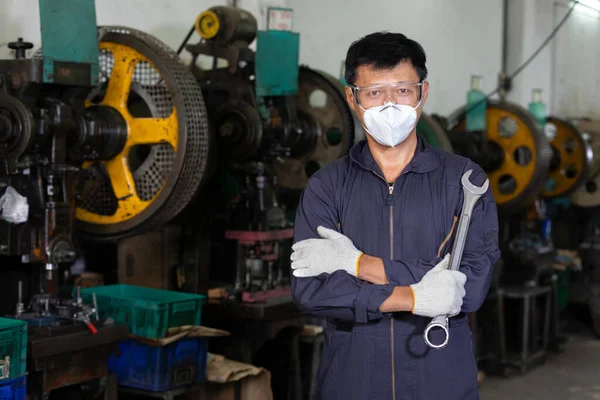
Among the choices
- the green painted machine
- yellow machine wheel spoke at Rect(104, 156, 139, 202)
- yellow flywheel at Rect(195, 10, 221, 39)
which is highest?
yellow flywheel at Rect(195, 10, 221, 39)

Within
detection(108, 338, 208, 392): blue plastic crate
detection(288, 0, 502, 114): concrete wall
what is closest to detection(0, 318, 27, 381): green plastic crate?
detection(108, 338, 208, 392): blue plastic crate

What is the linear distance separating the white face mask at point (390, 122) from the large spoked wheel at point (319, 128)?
192cm

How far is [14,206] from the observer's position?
2453 mm

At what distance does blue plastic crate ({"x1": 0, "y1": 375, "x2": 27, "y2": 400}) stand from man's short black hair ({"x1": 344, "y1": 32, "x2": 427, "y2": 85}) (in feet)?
4.22

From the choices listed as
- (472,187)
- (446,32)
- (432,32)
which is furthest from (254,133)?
(446,32)

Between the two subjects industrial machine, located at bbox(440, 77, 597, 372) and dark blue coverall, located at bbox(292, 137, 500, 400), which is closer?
dark blue coverall, located at bbox(292, 137, 500, 400)

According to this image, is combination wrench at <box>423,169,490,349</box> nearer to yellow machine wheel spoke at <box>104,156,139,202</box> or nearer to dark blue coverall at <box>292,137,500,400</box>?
dark blue coverall at <box>292,137,500,400</box>

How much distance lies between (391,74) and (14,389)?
1.36m

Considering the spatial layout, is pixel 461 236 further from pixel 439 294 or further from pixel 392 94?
pixel 392 94

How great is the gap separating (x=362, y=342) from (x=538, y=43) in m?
5.61

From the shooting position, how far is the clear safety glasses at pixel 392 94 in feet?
5.65

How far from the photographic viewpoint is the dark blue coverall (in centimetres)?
166

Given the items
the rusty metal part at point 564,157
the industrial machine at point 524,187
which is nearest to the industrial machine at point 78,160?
the industrial machine at point 524,187

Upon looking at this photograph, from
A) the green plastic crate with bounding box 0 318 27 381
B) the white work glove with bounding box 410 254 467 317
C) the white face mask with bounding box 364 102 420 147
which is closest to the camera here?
the white work glove with bounding box 410 254 467 317
